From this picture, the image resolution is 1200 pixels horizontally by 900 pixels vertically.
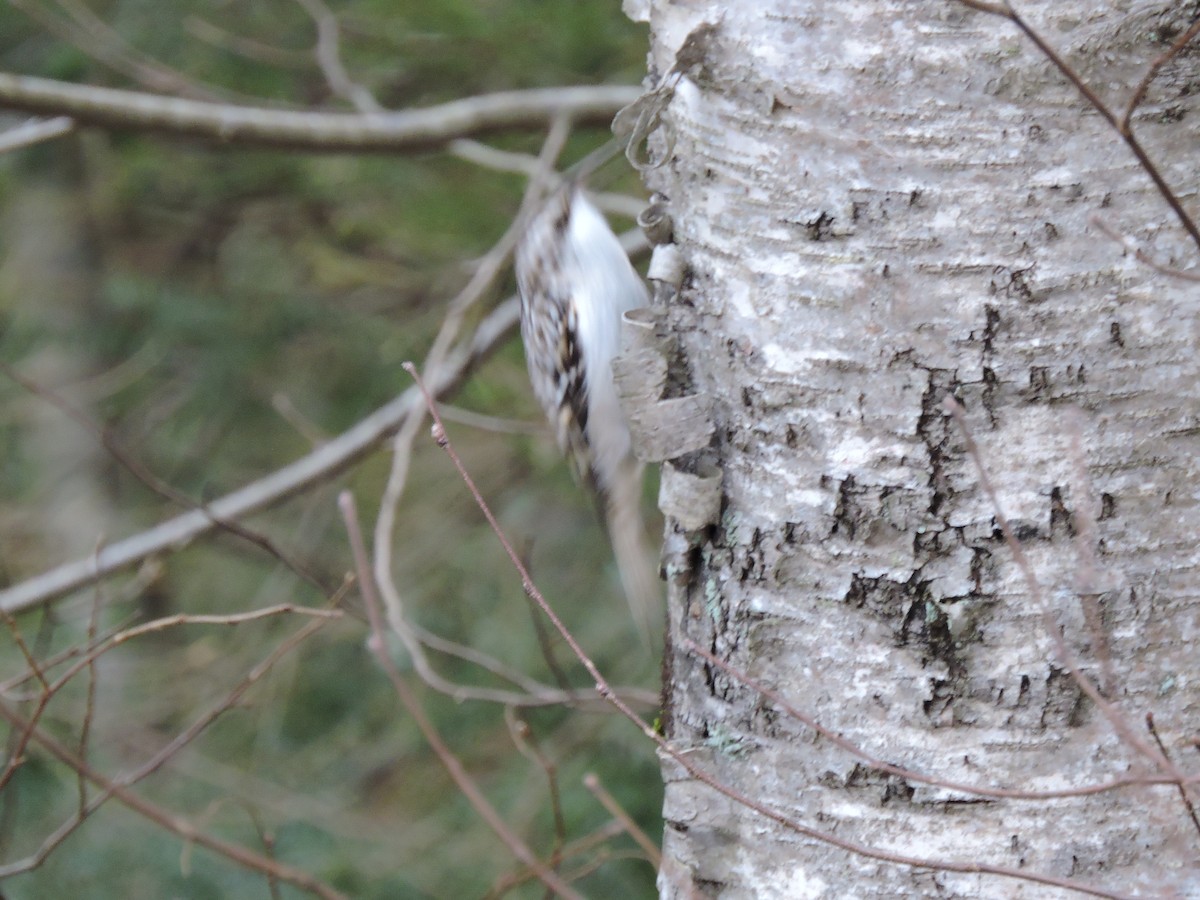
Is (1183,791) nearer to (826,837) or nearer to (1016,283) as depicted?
(826,837)

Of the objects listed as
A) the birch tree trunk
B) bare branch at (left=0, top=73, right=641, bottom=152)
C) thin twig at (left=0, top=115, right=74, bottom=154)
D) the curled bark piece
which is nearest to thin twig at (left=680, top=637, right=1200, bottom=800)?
the birch tree trunk

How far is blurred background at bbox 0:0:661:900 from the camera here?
2.78 meters

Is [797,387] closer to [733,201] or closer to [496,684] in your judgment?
[733,201]

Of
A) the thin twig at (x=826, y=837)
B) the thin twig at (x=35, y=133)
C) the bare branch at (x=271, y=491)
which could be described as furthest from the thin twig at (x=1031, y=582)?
the thin twig at (x=35, y=133)

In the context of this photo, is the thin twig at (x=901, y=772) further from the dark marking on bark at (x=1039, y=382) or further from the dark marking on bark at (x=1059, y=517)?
the dark marking on bark at (x=1039, y=382)

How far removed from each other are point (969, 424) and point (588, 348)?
4.51 feet

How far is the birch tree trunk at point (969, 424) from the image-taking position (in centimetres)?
94

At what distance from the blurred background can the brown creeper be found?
0.66 feet

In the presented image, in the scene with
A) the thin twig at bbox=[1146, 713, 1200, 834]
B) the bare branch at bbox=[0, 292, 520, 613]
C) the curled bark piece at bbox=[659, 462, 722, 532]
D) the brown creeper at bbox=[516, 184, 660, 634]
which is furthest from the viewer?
the bare branch at bbox=[0, 292, 520, 613]

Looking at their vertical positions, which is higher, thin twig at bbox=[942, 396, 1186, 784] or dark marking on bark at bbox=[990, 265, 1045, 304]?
dark marking on bark at bbox=[990, 265, 1045, 304]

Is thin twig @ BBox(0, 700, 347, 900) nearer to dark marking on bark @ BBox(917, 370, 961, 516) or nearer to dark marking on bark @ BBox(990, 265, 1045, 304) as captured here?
dark marking on bark @ BBox(917, 370, 961, 516)

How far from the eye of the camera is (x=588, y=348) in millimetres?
2299

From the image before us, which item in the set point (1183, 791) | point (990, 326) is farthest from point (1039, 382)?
point (1183, 791)

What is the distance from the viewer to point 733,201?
107 centimetres
